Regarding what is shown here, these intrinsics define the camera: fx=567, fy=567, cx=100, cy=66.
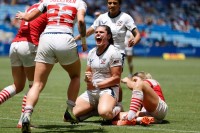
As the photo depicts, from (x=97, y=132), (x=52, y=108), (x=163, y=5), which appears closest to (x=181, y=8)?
(x=163, y=5)

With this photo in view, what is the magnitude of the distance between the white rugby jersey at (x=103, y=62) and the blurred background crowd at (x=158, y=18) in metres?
31.8

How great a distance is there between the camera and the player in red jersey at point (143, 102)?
32.0ft

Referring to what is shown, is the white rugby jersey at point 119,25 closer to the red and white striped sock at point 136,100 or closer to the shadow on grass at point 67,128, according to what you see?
the red and white striped sock at point 136,100

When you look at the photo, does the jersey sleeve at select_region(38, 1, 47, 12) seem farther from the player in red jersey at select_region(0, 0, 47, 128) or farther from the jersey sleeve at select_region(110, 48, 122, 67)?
the jersey sleeve at select_region(110, 48, 122, 67)

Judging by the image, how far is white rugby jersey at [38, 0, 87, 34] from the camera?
923 centimetres

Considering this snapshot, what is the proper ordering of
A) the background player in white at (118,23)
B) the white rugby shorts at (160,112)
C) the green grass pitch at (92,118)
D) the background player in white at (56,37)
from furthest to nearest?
the background player in white at (118,23)
the white rugby shorts at (160,112)
the green grass pitch at (92,118)
the background player in white at (56,37)

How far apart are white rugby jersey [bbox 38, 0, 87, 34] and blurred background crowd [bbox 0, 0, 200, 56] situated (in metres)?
32.7

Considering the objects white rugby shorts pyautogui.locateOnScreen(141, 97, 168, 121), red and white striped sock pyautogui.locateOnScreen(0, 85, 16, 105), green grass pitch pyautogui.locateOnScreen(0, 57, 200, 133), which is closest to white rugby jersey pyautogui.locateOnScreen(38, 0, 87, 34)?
red and white striped sock pyautogui.locateOnScreen(0, 85, 16, 105)

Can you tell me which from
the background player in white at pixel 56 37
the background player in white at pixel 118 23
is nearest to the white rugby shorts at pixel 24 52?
the background player in white at pixel 56 37

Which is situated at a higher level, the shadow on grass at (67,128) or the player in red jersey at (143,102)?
the player in red jersey at (143,102)

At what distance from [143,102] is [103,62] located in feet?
3.30

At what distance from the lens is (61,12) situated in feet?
30.3

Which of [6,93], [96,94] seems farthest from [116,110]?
[6,93]

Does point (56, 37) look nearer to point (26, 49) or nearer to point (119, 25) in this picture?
point (26, 49)
